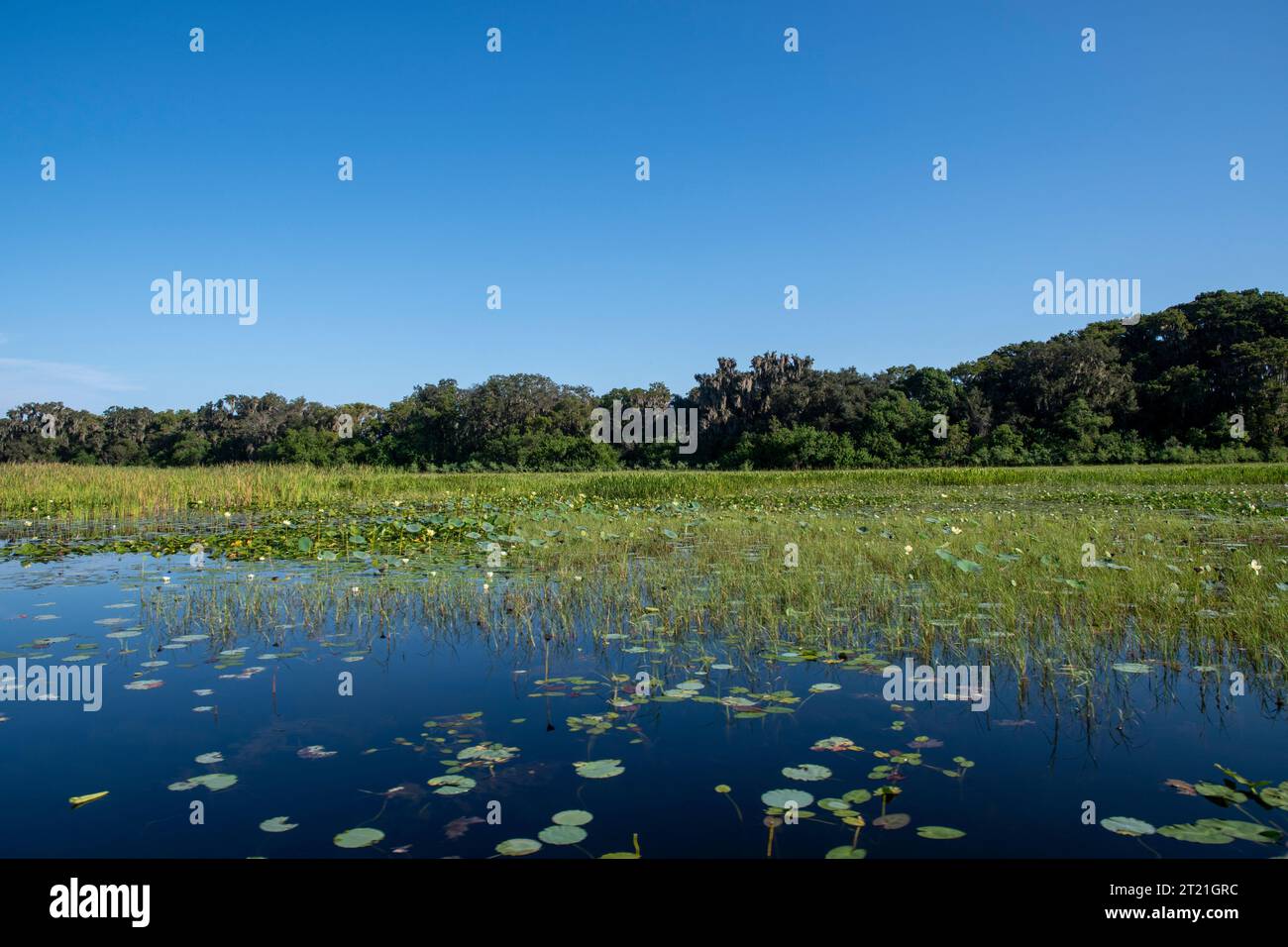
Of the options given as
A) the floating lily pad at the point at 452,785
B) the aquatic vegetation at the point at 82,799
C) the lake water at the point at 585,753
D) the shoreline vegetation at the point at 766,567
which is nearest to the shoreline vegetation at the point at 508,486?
the shoreline vegetation at the point at 766,567

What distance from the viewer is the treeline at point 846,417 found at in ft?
135

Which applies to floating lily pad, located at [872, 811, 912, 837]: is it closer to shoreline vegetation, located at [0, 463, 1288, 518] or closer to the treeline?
shoreline vegetation, located at [0, 463, 1288, 518]

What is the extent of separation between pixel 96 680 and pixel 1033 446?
4351 centimetres

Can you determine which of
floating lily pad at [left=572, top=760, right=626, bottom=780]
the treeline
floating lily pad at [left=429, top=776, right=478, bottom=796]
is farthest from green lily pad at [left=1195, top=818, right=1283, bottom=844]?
the treeline

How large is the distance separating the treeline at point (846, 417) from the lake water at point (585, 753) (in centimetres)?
3866

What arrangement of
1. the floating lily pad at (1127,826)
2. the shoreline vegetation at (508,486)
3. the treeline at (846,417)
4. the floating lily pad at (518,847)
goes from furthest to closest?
the treeline at (846,417) → the shoreline vegetation at (508,486) → the floating lily pad at (1127,826) → the floating lily pad at (518,847)

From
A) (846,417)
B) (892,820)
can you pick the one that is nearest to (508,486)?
(892,820)

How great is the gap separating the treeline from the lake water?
3866 cm

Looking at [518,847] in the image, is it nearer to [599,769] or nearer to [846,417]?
[599,769]

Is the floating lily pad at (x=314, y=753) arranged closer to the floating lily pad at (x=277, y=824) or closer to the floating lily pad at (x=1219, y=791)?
the floating lily pad at (x=277, y=824)

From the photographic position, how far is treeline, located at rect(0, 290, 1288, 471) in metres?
41.2

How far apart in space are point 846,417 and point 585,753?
144 ft

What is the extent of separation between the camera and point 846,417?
45.5 m
